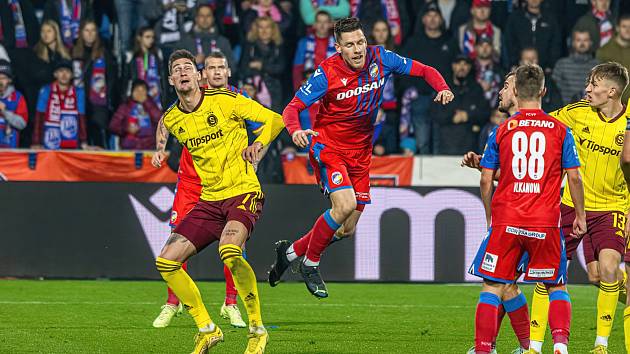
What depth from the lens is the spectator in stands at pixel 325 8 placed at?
1820 centimetres

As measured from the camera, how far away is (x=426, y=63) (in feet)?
58.4

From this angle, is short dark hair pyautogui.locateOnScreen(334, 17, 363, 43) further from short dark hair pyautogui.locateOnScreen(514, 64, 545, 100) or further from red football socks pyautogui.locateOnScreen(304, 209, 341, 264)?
short dark hair pyautogui.locateOnScreen(514, 64, 545, 100)

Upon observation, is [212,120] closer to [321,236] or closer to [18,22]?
[321,236]

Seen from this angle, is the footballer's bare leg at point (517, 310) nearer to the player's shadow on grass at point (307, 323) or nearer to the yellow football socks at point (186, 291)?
the yellow football socks at point (186, 291)

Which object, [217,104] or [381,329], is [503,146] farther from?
[381,329]

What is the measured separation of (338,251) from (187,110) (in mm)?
6297

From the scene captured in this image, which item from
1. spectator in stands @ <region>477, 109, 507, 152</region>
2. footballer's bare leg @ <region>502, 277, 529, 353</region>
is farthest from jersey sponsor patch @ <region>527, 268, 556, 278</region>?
spectator in stands @ <region>477, 109, 507, 152</region>

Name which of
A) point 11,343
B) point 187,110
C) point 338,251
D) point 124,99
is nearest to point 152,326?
point 11,343

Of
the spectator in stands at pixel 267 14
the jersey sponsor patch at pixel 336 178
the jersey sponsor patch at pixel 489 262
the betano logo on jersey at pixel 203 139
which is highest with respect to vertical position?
the spectator in stands at pixel 267 14

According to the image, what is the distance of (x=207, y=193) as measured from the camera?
9898 millimetres

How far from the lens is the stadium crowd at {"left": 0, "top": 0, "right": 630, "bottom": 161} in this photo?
17375 millimetres

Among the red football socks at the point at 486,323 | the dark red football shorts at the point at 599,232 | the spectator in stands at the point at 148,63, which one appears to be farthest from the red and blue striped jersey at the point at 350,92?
the spectator in stands at the point at 148,63

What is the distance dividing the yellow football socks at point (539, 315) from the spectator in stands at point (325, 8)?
31.0 feet

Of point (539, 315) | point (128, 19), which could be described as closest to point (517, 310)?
point (539, 315)
